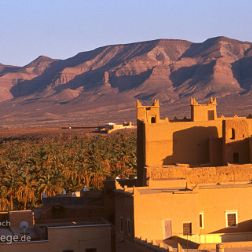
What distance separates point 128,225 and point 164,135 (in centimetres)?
545

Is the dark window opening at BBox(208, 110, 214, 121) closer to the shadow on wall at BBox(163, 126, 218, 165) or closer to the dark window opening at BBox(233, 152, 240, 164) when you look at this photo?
the shadow on wall at BBox(163, 126, 218, 165)

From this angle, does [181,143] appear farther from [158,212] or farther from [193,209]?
[158,212]

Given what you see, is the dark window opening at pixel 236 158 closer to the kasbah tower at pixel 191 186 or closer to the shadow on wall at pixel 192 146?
the kasbah tower at pixel 191 186

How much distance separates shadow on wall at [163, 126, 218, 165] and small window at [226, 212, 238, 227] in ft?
15.3

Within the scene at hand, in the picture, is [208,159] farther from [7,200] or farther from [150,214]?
[7,200]

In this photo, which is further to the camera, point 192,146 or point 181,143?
point 192,146

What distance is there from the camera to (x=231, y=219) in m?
23.4

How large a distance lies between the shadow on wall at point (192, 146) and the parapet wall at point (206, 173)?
8.97 feet

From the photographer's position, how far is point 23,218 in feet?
88.0

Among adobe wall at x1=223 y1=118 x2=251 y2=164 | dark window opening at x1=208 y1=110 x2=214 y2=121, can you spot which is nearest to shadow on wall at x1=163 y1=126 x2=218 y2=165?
adobe wall at x1=223 y1=118 x2=251 y2=164

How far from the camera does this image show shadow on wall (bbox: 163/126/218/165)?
2778 centimetres

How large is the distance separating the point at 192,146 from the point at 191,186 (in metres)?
4.60

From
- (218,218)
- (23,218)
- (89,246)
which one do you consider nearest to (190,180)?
(218,218)

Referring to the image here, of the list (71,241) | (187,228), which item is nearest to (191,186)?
(187,228)
